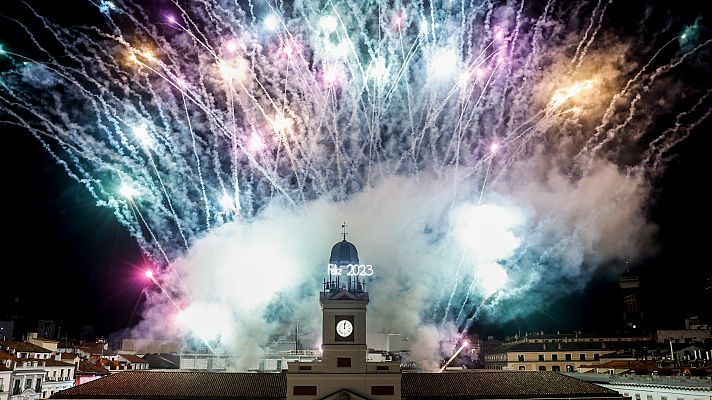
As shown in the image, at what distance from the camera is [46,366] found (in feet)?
211

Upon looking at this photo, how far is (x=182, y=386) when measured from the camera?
163ft

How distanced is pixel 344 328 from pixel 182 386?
46.9ft

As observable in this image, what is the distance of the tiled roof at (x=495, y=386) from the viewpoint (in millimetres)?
50094

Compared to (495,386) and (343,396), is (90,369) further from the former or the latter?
(495,386)

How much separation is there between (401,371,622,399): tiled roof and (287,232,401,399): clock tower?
3.09 metres

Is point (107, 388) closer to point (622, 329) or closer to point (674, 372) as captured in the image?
point (674, 372)

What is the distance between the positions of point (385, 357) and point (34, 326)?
218ft

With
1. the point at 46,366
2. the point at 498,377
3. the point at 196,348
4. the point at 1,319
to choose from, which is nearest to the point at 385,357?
the point at 498,377

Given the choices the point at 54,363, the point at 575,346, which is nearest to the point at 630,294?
the point at 575,346

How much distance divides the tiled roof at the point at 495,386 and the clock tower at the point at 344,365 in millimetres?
3086

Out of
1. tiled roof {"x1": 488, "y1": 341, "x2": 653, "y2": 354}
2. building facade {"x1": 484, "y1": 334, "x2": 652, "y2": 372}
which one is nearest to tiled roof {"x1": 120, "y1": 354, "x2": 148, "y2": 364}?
building facade {"x1": 484, "y1": 334, "x2": 652, "y2": 372}

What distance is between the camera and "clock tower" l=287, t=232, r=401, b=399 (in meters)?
47.8

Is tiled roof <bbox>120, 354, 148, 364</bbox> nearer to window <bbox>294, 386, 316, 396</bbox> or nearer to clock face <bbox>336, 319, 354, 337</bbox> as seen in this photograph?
window <bbox>294, 386, 316, 396</bbox>

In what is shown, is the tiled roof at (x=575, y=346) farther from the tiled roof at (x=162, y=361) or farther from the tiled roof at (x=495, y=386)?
the tiled roof at (x=162, y=361)
